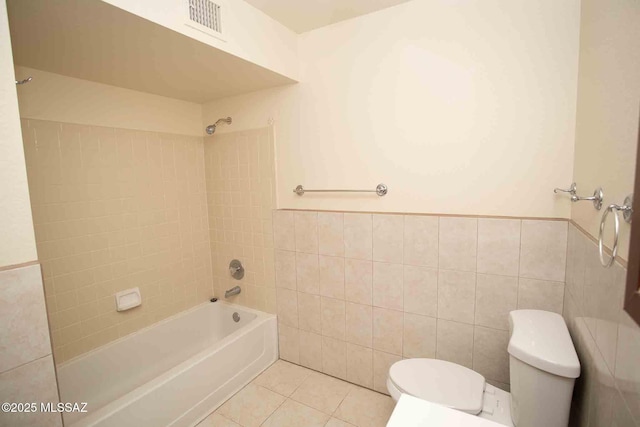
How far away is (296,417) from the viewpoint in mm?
1700

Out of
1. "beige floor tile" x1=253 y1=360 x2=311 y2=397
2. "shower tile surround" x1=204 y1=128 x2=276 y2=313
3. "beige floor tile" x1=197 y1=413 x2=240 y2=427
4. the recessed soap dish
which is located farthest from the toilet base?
the recessed soap dish

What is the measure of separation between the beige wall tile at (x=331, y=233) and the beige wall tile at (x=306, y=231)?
1.5 inches

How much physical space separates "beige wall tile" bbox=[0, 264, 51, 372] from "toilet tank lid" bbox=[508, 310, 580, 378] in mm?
1612

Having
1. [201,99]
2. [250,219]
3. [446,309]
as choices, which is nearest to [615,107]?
[446,309]

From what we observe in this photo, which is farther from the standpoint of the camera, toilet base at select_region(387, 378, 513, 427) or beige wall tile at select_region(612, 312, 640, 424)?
toilet base at select_region(387, 378, 513, 427)

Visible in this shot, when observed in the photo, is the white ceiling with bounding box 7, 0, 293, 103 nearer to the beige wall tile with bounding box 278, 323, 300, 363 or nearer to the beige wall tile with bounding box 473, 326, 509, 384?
the beige wall tile with bounding box 278, 323, 300, 363

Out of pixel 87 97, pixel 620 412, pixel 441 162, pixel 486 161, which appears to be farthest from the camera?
pixel 87 97

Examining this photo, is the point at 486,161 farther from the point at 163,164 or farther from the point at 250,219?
the point at 163,164

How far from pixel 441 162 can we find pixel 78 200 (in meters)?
2.16

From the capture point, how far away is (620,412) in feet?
2.15

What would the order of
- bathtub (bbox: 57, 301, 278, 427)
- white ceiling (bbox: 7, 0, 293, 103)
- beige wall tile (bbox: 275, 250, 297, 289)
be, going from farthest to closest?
1. beige wall tile (bbox: 275, 250, 297, 289)
2. bathtub (bbox: 57, 301, 278, 427)
3. white ceiling (bbox: 7, 0, 293, 103)

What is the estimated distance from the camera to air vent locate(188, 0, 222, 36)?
4.22 ft

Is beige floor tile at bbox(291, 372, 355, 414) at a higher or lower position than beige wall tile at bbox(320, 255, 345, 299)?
lower

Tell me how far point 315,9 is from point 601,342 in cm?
189
